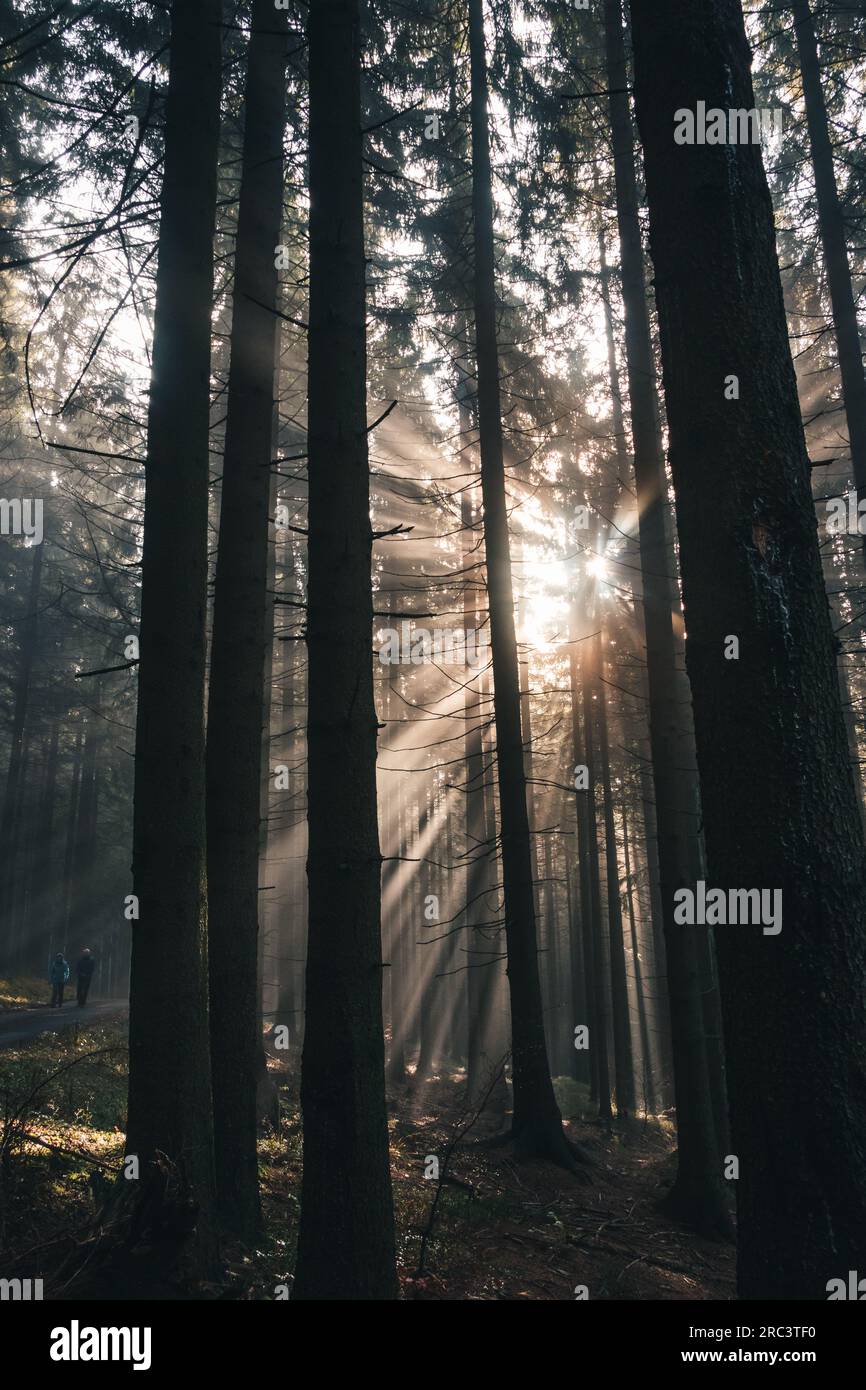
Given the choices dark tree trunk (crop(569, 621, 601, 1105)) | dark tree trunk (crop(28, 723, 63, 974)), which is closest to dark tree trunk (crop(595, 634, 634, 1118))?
dark tree trunk (crop(569, 621, 601, 1105))

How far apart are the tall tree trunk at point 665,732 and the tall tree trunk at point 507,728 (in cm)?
164

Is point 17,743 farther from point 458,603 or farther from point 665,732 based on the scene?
point 665,732

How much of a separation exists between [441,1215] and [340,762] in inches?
192

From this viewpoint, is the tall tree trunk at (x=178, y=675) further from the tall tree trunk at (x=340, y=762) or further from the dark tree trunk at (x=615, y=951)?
the dark tree trunk at (x=615, y=951)

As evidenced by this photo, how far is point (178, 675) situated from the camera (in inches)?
204

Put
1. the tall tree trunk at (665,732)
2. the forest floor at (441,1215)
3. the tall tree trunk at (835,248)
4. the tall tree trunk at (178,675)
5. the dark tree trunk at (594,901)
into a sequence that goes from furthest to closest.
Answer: the dark tree trunk at (594,901)
the tall tree trunk at (835,248)
the tall tree trunk at (665,732)
the forest floor at (441,1215)
the tall tree trunk at (178,675)

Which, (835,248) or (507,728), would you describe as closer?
(507,728)

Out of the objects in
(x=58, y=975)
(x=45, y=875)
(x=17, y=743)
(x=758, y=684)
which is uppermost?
(x=17, y=743)

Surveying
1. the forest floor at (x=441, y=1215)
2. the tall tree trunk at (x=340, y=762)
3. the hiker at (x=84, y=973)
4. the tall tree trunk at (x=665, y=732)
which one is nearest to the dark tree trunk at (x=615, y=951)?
the forest floor at (x=441, y=1215)

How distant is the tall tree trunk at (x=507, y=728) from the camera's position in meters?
9.66

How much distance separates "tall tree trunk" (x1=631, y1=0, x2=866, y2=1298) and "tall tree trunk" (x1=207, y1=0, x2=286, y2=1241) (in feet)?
11.0

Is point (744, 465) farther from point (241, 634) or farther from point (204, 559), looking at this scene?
point (241, 634)

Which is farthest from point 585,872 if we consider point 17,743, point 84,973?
point 17,743

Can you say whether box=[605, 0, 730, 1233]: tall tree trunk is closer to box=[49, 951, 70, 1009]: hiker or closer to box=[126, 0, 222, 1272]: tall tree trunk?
box=[126, 0, 222, 1272]: tall tree trunk
